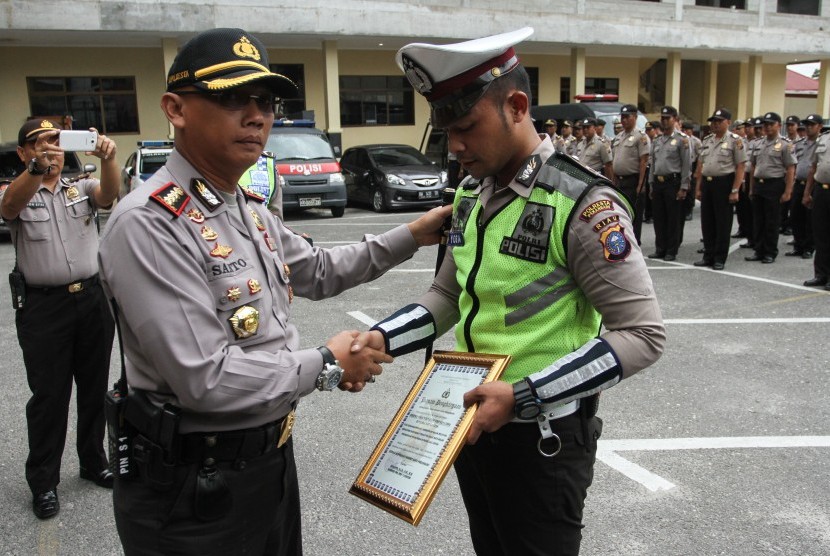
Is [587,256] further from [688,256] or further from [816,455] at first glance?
[688,256]

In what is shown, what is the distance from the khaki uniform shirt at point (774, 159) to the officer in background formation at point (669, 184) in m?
1.05

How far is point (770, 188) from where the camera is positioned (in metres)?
10.5

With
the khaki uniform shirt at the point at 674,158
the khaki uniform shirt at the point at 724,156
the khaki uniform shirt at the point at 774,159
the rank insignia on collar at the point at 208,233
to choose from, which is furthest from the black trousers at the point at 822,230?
Result: the rank insignia on collar at the point at 208,233

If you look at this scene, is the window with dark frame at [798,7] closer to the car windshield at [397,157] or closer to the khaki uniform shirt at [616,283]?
the car windshield at [397,157]

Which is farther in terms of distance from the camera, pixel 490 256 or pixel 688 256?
pixel 688 256

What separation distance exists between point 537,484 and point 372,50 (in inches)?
894

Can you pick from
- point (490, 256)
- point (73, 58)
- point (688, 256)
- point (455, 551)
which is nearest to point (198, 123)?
point (490, 256)

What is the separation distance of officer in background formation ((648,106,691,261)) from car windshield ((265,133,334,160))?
7341mm

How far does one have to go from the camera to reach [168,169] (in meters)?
1.97

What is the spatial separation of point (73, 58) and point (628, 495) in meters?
20.9

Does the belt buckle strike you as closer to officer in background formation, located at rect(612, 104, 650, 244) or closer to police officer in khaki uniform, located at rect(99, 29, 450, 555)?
police officer in khaki uniform, located at rect(99, 29, 450, 555)

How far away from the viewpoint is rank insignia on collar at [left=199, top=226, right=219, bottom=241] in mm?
1882

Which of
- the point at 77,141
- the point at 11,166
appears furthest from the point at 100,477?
the point at 11,166

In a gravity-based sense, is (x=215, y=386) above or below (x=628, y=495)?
above
